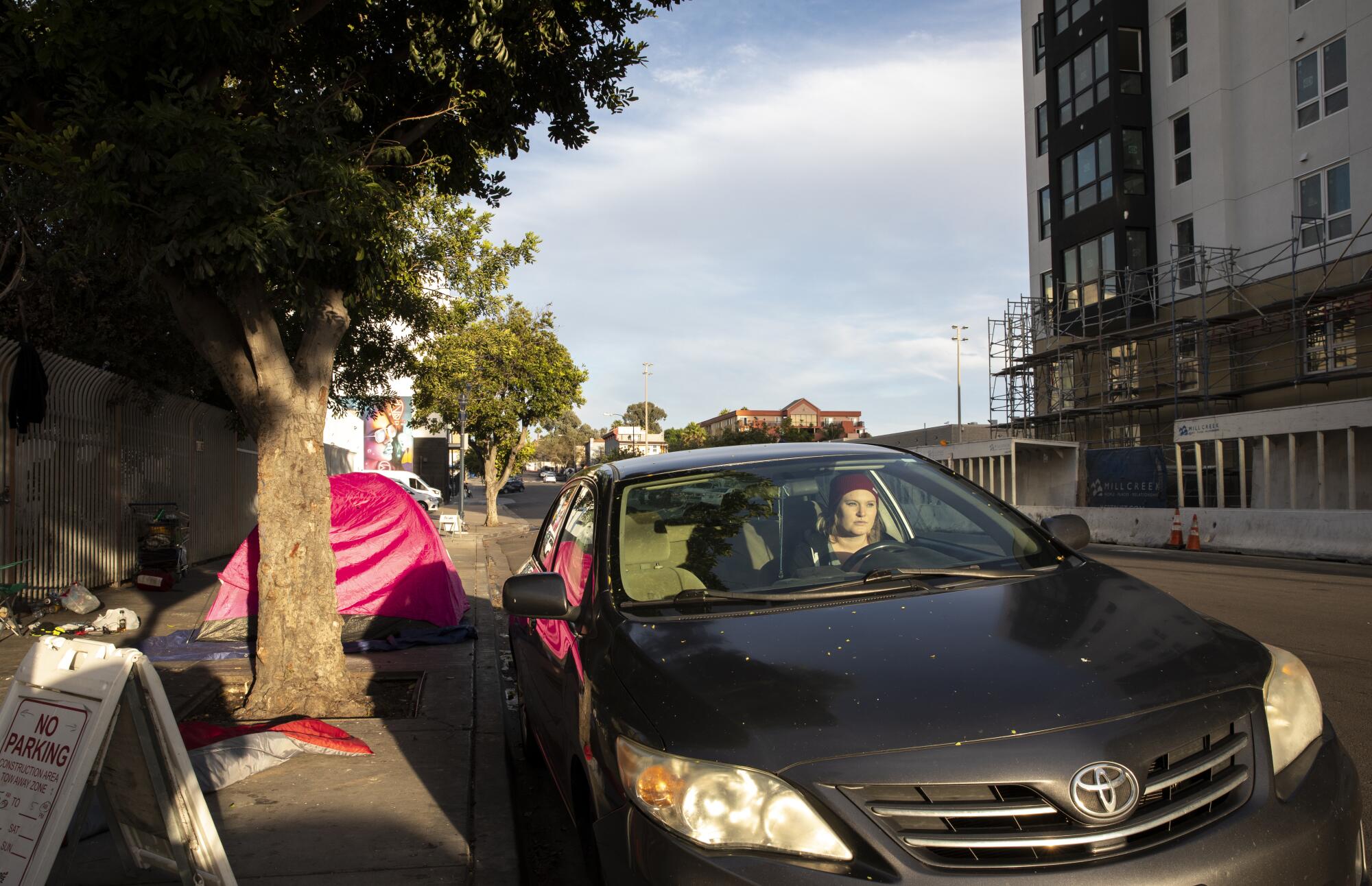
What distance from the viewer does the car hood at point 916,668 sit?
2168 millimetres

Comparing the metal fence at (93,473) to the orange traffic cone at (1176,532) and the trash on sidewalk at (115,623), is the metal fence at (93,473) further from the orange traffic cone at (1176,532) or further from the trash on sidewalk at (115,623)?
the orange traffic cone at (1176,532)

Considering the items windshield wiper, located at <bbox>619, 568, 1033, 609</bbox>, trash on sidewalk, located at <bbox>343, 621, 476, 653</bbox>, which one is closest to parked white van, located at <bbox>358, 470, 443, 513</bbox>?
trash on sidewalk, located at <bbox>343, 621, 476, 653</bbox>

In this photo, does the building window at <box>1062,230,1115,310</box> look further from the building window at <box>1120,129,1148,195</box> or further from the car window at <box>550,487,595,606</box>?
the car window at <box>550,487,595,606</box>

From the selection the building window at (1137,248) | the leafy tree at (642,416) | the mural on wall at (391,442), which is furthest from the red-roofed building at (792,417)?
the building window at (1137,248)

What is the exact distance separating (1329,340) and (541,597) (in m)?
23.5

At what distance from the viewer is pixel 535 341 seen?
3000 cm

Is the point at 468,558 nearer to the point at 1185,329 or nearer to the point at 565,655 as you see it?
the point at 565,655

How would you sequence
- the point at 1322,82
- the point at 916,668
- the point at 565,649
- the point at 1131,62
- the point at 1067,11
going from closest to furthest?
1. the point at 916,668
2. the point at 565,649
3. the point at 1322,82
4. the point at 1131,62
5. the point at 1067,11

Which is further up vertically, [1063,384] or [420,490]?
[1063,384]

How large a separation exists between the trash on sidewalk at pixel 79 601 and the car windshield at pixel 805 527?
839cm

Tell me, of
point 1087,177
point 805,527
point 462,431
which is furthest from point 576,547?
point 1087,177

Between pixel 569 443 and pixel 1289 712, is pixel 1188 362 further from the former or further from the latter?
pixel 569 443

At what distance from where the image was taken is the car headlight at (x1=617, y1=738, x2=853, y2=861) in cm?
205

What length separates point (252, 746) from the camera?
16.1 feet
